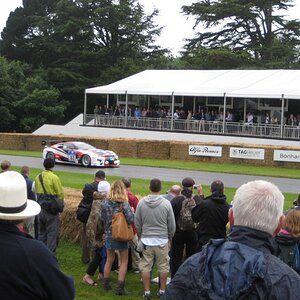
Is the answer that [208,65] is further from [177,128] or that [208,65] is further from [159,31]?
[177,128]

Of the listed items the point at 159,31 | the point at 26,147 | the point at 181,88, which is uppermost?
the point at 159,31

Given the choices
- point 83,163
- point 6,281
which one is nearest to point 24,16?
point 83,163

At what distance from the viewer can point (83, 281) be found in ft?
29.7

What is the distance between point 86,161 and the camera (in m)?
29.1

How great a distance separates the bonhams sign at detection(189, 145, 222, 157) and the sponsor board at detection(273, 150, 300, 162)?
3.07 meters

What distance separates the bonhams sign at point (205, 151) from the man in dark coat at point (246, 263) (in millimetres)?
27956

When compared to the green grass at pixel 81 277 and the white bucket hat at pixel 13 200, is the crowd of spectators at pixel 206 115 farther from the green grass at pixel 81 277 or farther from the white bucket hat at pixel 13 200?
the white bucket hat at pixel 13 200

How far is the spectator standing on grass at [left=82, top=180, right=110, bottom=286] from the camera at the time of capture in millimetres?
8945

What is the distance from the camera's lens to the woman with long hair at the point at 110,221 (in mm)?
8234

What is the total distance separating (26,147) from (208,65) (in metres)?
26.2

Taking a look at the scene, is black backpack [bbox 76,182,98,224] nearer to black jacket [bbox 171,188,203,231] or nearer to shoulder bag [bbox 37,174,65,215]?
shoulder bag [bbox 37,174,65,215]

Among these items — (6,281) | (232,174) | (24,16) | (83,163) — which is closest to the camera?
(6,281)

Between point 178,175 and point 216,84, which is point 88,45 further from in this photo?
point 178,175

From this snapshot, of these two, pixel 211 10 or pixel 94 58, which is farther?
pixel 94 58
